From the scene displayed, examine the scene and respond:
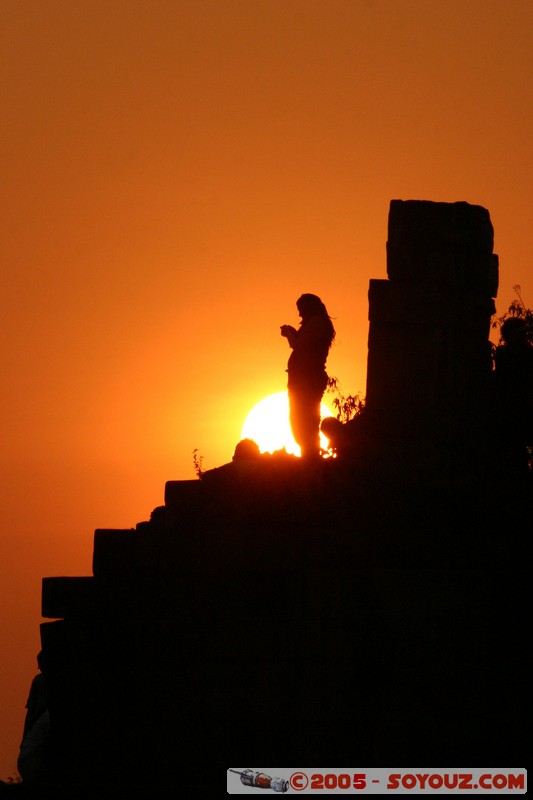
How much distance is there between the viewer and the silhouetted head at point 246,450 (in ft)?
41.1

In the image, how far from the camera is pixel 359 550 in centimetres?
1159

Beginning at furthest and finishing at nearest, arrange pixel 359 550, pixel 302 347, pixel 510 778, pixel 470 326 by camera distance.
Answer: pixel 470 326
pixel 302 347
pixel 359 550
pixel 510 778

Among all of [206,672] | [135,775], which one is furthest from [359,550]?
[135,775]

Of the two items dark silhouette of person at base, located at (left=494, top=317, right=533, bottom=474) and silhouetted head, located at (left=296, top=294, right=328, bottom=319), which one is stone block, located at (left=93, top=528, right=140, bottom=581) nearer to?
silhouetted head, located at (left=296, top=294, right=328, bottom=319)

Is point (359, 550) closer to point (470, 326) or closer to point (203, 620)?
point (203, 620)

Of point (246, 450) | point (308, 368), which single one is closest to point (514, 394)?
point (308, 368)

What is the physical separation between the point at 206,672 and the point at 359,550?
1682mm

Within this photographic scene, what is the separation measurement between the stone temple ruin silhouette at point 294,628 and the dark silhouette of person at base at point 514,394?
0.82 metres

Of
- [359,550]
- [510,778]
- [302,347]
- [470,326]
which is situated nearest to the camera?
[510,778]

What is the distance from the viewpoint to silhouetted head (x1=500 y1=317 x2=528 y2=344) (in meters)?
13.2

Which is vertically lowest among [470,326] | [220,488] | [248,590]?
[248,590]

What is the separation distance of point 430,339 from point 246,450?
2.18 metres

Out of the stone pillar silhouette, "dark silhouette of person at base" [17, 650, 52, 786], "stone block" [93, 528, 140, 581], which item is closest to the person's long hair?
the stone pillar silhouette

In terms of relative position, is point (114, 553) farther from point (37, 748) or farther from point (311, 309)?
point (311, 309)
